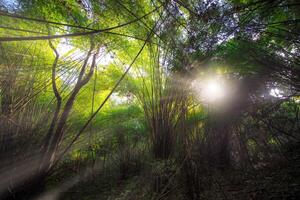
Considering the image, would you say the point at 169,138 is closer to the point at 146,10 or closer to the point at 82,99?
the point at 146,10

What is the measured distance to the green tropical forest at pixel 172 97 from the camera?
2.13 metres

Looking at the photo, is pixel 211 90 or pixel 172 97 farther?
pixel 211 90

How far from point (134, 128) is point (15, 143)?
2.79m

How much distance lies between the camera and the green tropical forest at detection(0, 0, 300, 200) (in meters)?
2.13

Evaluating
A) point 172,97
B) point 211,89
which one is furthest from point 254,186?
point 211,89

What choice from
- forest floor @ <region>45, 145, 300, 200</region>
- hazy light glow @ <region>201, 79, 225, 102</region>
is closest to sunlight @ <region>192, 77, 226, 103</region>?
hazy light glow @ <region>201, 79, 225, 102</region>

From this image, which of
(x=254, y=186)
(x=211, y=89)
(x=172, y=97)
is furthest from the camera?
(x=211, y=89)

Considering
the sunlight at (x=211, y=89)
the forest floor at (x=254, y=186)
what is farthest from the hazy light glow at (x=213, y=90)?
the forest floor at (x=254, y=186)

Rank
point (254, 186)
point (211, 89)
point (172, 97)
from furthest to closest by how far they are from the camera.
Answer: point (211, 89) → point (172, 97) → point (254, 186)

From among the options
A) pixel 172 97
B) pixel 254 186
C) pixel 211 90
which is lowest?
pixel 254 186

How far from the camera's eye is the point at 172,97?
3.11m

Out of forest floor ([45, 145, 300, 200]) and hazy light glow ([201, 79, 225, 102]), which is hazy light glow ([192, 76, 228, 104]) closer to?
hazy light glow ([201, 79, 225, 102])

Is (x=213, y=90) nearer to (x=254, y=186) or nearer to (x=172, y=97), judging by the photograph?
(x=172, y=97)

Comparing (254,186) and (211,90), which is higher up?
(211,90)
